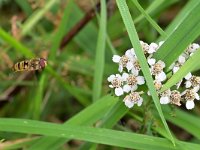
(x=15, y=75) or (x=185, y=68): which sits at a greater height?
(x=15, y=75)

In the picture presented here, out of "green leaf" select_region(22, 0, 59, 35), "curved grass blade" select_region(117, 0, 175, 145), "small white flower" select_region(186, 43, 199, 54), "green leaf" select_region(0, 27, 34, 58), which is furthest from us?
"green leaf" select_region(22, 0, 59, 35)

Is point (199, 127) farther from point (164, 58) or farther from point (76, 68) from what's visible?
point (76, 68)

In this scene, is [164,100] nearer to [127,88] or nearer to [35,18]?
[127,88]

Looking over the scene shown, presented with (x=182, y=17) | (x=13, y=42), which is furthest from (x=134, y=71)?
(x=13, y=42)

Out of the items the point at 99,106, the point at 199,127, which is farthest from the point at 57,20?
the point at 199,127

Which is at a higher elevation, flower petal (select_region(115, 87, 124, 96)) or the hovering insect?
the hovering insect

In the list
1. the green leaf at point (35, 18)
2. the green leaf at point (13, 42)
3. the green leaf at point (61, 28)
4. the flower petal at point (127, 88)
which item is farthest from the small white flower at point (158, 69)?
the green leaf at point (35, 18)

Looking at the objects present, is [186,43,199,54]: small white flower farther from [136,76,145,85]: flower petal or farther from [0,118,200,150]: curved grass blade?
[0,118,200,150]: curved grass blade

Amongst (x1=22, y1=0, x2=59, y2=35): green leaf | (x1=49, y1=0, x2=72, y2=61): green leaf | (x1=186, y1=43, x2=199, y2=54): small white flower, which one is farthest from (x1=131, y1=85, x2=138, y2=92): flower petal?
(x1=22, y1=0, x2=59, y2=35): green leaf
